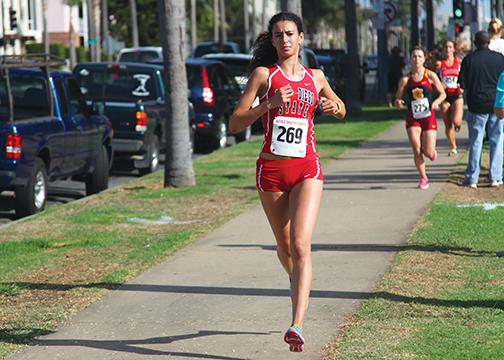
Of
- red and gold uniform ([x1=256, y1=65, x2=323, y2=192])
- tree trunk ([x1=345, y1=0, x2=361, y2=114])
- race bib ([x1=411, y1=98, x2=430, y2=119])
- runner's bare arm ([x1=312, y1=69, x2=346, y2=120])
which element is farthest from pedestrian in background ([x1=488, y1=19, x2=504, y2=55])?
tree trunk ([x1=345, y1=0, x2=361, y2=114])

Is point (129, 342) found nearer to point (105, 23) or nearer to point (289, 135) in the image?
point (289, 135)

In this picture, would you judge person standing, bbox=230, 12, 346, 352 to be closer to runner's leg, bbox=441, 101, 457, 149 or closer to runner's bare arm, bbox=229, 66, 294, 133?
runner's bare arm, bbox=229, 66, 294, 133

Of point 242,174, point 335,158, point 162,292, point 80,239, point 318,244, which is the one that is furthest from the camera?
point 335,158

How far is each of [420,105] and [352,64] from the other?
2132cm

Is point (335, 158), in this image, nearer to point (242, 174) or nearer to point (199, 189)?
point (242, 174)

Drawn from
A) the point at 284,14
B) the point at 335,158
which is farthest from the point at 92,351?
the point at 335,158

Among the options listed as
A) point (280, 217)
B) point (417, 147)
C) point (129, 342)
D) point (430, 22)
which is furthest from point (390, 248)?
point (430, 22)

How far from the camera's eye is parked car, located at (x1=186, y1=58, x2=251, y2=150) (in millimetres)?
24109

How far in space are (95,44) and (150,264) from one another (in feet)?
144

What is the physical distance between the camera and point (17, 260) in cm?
1097

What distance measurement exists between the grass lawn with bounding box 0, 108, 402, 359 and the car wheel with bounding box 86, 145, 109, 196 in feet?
1.59

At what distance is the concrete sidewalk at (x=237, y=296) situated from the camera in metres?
7.50

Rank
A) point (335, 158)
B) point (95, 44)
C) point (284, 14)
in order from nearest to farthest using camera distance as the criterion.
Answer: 1. point (284, 14)
2. point (335, 158)
3. point (95, 44)

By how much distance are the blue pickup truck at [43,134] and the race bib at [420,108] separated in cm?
427
